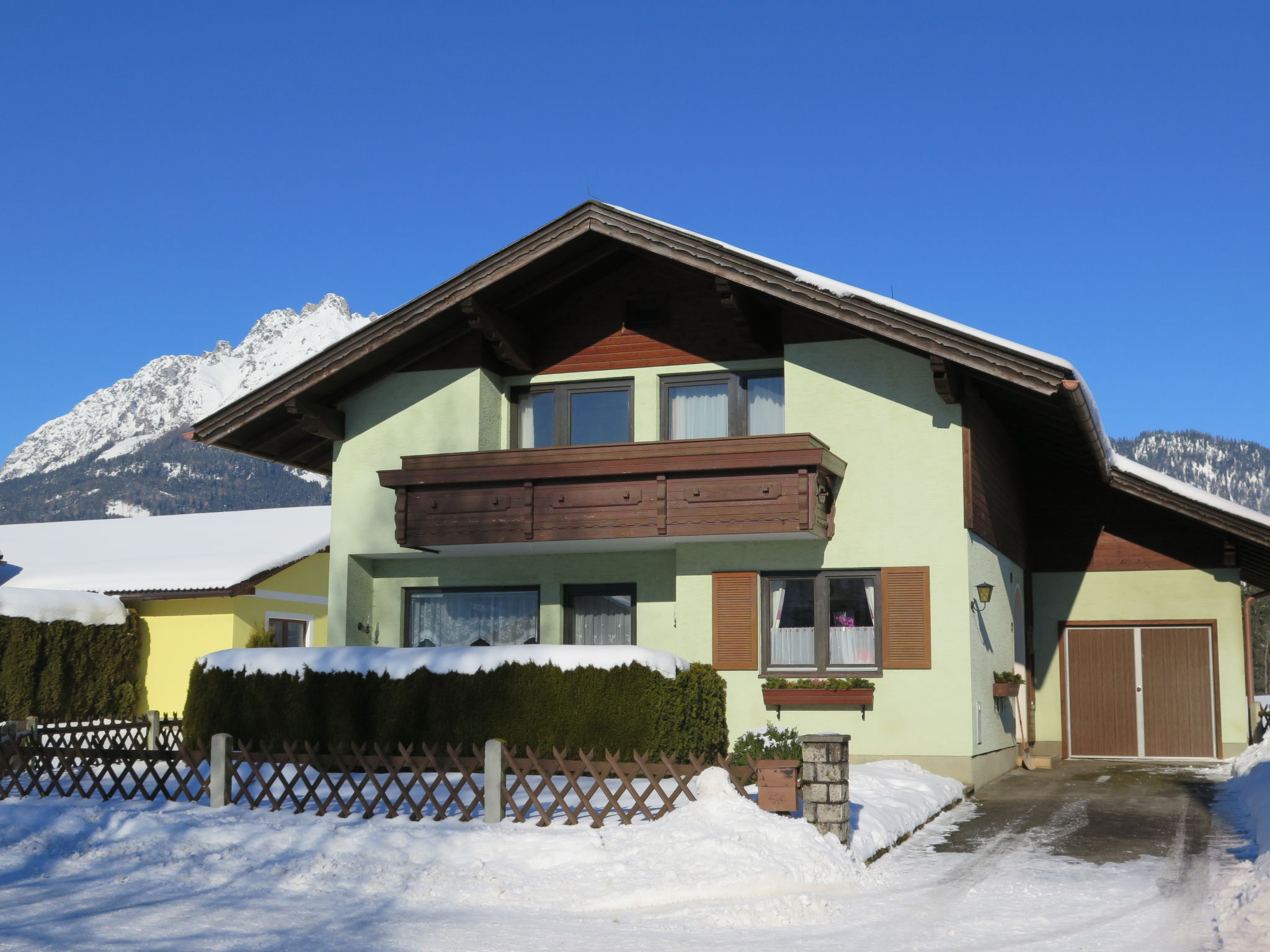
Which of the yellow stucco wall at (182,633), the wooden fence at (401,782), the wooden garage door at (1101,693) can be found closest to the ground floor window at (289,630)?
the yellow stucco wall at (182,633)

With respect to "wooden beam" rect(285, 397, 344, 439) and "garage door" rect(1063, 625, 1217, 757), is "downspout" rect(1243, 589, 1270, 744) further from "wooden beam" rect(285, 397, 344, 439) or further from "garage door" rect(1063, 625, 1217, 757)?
"wooden beam" rect(285, 397, 344, 439)

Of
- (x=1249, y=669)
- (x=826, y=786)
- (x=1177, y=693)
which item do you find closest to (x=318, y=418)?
(x=826, y=786)

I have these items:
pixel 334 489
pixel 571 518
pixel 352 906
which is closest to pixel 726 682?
pixel 571 518

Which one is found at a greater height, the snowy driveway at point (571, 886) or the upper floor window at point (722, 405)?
the upper floor window at point (722, 405)

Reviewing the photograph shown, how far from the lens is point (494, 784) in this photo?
40.5 feet

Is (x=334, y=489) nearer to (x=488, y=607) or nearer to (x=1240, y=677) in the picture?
(x=488, y=607)

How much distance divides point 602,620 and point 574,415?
3176 mm

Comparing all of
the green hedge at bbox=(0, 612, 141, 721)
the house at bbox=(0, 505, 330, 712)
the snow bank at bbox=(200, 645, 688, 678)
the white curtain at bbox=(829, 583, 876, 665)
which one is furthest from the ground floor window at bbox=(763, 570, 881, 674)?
the green hedge at bbox=(0, 612, 141, 721)

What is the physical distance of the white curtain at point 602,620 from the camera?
1888 cm

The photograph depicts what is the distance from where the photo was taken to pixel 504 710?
50.8ft

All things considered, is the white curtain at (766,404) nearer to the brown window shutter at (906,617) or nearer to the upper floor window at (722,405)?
the upper floor window at (722,405)

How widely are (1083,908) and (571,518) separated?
9442 mm

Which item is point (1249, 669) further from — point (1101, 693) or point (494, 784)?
point (494, 784)

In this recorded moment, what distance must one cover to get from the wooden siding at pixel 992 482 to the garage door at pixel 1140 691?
2126 millimetres
